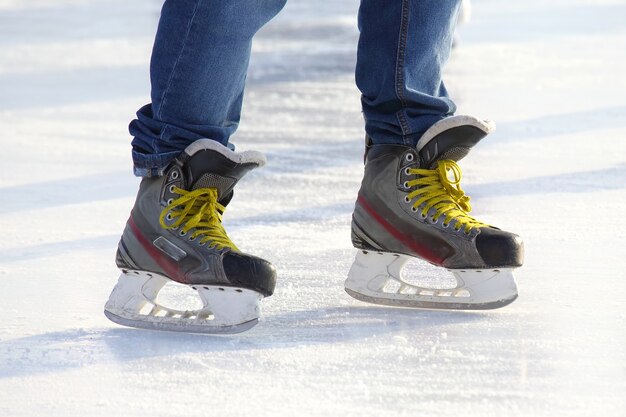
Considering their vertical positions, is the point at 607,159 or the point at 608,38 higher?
the point at 608,38

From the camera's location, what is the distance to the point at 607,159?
9.35 ft

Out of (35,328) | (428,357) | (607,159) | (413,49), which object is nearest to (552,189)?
(607,159)

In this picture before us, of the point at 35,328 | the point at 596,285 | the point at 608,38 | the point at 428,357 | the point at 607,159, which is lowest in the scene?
the point at 35,328

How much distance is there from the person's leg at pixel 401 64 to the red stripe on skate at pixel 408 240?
4.5 inches

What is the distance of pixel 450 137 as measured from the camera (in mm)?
1748

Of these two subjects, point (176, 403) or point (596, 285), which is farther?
point (596, 285)

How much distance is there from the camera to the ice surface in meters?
1.42

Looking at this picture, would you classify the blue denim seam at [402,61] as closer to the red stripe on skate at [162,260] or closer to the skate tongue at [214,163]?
the skate tongue at [214,163]

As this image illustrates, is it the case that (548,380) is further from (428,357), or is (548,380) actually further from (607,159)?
(607,159)

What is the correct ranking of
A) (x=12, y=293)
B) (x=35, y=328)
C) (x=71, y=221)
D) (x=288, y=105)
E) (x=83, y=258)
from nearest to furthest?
(x=35, y=328)
(x=12, y=293)
(x=83, y=258)
(x=71, y=221)
(x=288, y=105)

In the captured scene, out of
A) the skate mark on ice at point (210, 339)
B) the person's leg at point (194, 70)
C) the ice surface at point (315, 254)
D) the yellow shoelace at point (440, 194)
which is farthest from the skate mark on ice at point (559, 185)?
the person's leg at point (194, 70)

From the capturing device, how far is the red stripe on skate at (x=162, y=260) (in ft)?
5.50

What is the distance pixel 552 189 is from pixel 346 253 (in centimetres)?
66

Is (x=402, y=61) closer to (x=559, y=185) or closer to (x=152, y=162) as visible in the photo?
(x=152, y=162)
